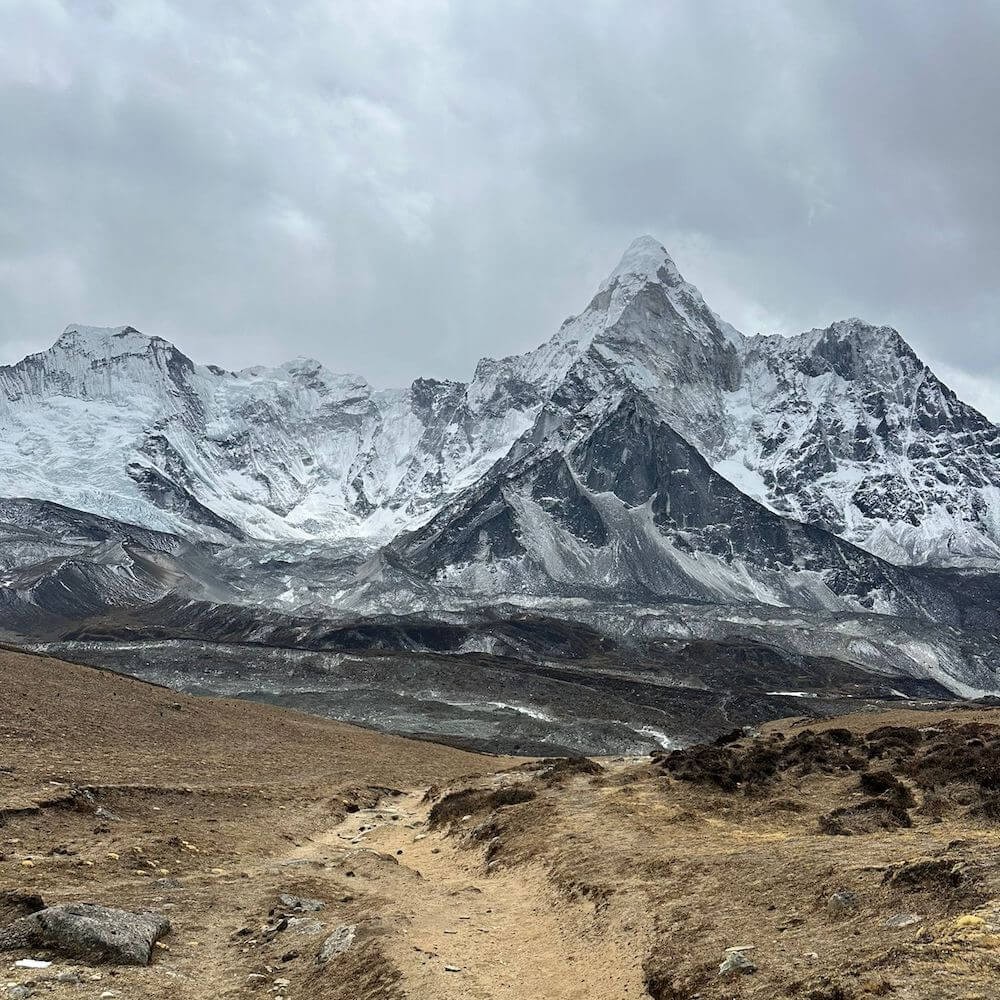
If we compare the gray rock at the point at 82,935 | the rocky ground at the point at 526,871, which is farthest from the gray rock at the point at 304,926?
the gray rock at the point at 82,935

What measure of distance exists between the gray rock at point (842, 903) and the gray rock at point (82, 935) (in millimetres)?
9771

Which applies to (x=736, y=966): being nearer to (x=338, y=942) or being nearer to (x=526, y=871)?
(x=338, y=942)

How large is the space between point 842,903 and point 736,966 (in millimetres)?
2595

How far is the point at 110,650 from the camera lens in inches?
4978

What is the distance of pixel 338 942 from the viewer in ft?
40.7

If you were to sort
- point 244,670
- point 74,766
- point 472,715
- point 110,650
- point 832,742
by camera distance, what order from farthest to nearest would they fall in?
point 110,650 < point 244,670 < point 472,715 < point 832,742 < point 74,766

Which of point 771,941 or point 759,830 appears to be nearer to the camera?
point 771,941

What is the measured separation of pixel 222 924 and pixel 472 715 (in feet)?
269

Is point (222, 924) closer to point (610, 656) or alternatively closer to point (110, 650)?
point (110, 650)

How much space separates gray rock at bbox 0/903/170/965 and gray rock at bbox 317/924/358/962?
2.47 meters

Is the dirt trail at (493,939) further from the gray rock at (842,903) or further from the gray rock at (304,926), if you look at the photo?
the gray rock at (842,903)

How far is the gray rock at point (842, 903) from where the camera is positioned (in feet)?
37.2

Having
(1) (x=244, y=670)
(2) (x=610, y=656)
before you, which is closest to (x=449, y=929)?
(1) (x=244, y=670)

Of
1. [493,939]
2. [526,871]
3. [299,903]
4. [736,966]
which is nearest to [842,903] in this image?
[736,966]
